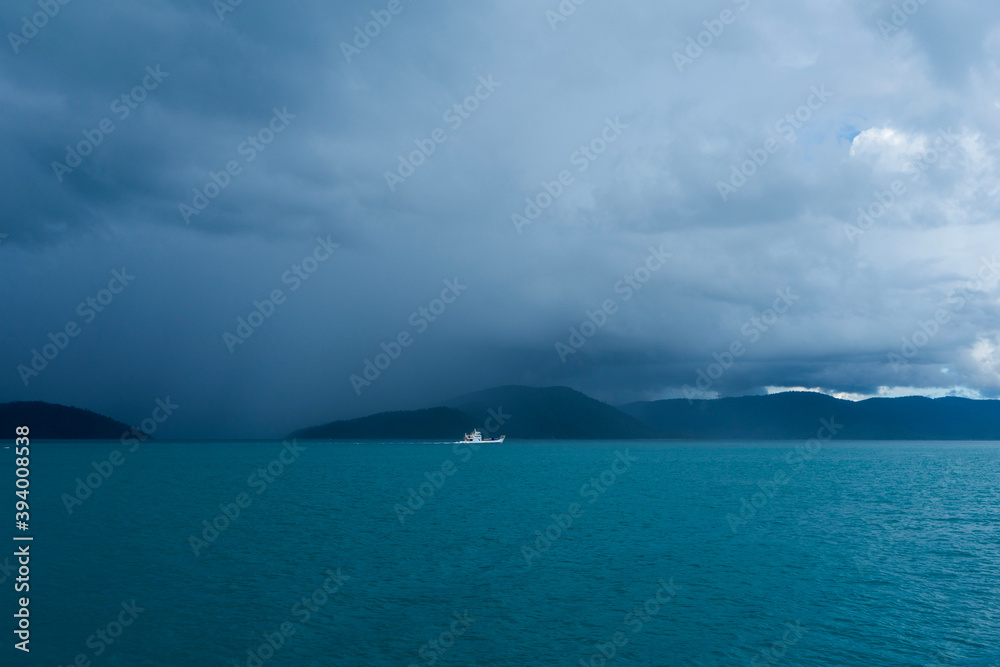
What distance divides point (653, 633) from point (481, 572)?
15515mm

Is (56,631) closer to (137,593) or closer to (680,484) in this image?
(137,593)

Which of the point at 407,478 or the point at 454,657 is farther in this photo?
the point at 407,478

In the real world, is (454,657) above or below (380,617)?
above

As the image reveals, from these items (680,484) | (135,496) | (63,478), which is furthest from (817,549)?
(63,478)

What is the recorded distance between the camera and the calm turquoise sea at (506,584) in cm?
2981

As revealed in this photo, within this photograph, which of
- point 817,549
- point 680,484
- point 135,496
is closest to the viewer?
point 817,549

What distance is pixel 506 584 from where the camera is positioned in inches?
1613

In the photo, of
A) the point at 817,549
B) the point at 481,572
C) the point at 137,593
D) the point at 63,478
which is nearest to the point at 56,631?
the point at 137,593

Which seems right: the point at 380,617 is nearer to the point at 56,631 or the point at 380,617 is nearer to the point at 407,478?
the point at 56,631

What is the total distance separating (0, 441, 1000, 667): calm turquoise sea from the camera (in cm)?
2981

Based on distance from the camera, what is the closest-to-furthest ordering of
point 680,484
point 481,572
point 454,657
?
point 454,657, point 481,572, point 680,484

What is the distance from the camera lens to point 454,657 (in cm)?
2833

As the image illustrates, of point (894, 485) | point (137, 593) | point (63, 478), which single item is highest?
point (137, 593)

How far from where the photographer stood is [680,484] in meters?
124
